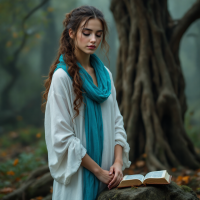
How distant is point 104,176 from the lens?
1.76m

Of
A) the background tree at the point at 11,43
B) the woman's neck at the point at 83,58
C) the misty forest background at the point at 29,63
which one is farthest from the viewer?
the background tree at the point at 11,43

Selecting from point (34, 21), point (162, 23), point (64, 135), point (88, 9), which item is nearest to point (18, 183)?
point (64, 135)

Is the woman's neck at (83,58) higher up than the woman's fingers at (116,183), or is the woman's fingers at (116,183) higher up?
the woman's neck at (83,58)

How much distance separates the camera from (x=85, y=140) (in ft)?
5.88

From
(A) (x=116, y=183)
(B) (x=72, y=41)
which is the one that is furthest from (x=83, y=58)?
(A) (x=116, y=183)

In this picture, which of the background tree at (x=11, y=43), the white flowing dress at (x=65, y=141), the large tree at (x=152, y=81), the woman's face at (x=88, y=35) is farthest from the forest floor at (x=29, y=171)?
the background tree at (x=11, y=43)

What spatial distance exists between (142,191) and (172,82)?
285cm

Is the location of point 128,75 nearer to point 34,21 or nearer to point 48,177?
point 48,177

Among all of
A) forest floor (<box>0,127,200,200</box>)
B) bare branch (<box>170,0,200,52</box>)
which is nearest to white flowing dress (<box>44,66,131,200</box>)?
forest floor (<box>0,127,200,200</box>)

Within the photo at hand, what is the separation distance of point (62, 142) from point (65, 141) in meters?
0.02

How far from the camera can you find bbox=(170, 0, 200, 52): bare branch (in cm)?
384

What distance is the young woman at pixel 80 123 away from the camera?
5.56 feet

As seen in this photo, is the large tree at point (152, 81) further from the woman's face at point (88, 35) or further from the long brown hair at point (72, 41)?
the woman's face at point (88, 35)

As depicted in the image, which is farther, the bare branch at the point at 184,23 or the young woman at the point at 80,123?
the bare branch at the point at 184,23
